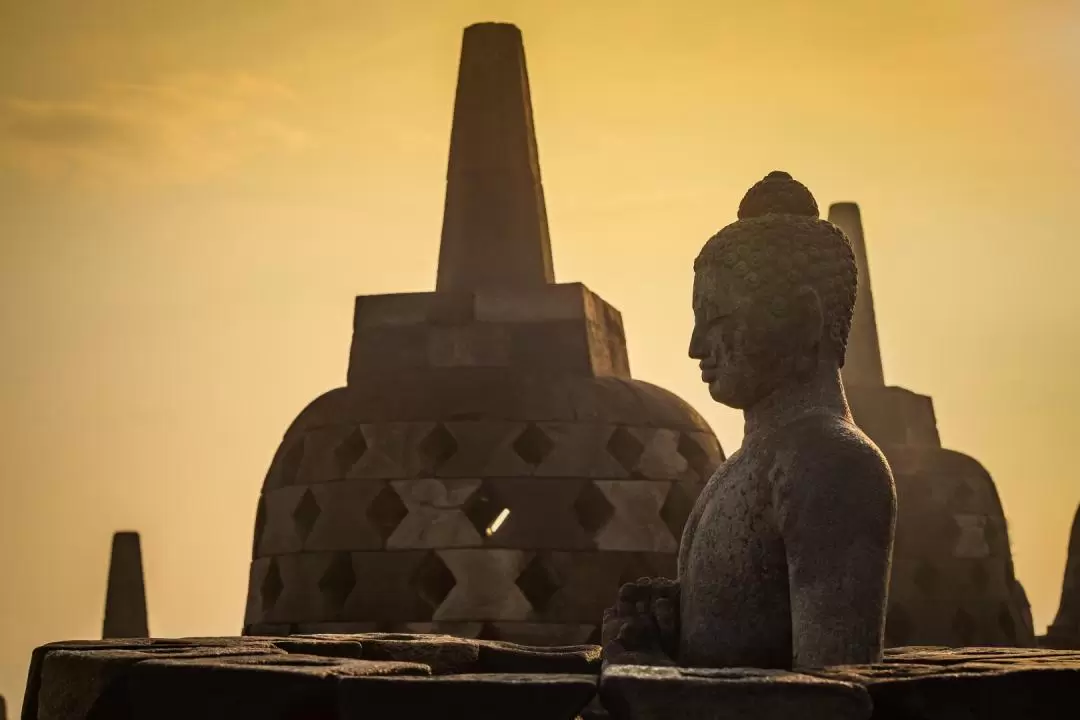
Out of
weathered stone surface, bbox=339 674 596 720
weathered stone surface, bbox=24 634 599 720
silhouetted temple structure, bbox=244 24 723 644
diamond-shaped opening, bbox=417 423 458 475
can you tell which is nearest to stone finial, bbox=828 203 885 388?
silhouetted temple structure, bbox=244 24 723 644

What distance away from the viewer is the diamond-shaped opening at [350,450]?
12.9m

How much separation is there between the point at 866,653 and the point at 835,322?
128 centimetres

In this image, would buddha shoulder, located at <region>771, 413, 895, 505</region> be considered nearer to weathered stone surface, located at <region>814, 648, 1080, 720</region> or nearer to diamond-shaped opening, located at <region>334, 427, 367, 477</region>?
weathered stone surface, located at <region>814, 648, 1080, 720</region>

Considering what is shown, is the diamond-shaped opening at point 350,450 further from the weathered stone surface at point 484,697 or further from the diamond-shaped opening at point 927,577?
the weathered stone surface at point 484,697

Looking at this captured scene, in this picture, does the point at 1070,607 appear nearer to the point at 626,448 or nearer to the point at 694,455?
the point at 694,455

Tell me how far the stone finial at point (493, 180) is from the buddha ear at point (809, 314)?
756 centimetres

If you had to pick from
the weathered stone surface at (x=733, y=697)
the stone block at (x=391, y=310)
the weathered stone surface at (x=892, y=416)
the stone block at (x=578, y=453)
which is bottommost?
the weathered stone surface at (x=733, y=697)

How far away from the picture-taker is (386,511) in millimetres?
12664

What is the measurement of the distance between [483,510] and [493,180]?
2.92 meters

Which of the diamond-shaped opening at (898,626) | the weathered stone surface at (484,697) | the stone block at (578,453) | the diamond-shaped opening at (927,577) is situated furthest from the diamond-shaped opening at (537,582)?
the weathered stone surface at (484,697)

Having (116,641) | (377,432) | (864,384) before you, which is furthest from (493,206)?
(116,641)

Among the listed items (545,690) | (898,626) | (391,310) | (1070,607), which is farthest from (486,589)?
(1070,607)

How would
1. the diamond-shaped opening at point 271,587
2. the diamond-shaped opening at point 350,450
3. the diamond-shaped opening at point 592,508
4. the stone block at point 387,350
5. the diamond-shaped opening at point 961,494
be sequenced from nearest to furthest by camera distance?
1. the diamond-shaped opening at point 592,508
2. the diamond-shaped opening at point 350,450
3. the diamond-shaped opening at point 271,587
4. the stone block at point 387,350
5. the diamond-shaped opening at point 961,494

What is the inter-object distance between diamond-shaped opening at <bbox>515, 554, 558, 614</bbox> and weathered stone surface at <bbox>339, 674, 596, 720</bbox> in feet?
24.1
